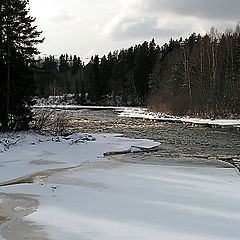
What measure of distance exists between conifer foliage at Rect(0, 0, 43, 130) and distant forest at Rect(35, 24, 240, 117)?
1063 millimetres

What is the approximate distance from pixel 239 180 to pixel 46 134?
11.5 meters

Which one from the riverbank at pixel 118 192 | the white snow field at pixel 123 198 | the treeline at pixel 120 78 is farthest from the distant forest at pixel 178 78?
the white snow field at pixel 123 198

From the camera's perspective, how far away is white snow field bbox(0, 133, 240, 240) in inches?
216

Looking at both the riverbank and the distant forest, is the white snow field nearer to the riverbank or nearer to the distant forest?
the riverbank

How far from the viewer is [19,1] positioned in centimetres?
1816

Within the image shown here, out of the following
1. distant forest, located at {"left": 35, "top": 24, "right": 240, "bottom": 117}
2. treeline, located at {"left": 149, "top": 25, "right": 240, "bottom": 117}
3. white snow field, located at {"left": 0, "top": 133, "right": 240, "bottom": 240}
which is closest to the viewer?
white snow field, located at {"left": 0, "top": 133, "right": 240, "bottom": 240}

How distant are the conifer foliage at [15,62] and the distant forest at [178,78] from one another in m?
1.06

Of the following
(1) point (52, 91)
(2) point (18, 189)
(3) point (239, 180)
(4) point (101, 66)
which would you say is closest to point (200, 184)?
(3) point (239, 180)

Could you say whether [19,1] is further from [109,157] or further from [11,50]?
[109,157]

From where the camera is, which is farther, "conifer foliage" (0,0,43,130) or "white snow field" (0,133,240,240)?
"conifer foliage" (0,0,43,130)

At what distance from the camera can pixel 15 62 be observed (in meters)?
17.9

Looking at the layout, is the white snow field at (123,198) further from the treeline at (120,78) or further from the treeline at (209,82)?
the treeline at (120,78)

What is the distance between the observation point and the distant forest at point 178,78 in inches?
1454

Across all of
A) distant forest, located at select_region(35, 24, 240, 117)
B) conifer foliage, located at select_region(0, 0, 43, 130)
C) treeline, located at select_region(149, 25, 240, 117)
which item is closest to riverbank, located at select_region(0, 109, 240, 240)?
conifer foliage, located at select_region(0, 0, 43, 130)
